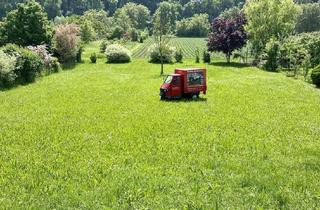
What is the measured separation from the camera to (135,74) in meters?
49.2

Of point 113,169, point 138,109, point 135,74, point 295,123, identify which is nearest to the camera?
point 113,169

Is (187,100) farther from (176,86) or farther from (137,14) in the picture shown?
(137,14)

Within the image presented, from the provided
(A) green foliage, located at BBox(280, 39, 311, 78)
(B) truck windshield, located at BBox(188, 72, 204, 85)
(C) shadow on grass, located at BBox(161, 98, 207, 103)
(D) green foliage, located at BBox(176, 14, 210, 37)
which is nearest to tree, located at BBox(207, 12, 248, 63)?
(A) green foliage, located at BBox(280, 39, 311, 78)

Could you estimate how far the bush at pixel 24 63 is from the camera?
41147mm

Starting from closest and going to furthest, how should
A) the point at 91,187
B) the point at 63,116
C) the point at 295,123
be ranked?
the point at 91,187
the point at 295,123
the point at 63,116

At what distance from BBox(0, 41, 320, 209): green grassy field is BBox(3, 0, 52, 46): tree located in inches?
1016

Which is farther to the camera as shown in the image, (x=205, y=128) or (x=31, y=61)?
(x=31, y=61)

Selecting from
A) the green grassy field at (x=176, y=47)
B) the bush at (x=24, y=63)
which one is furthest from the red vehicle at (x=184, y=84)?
the green grassy field at (x=176, y=47)

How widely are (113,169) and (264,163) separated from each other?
16.6 feet

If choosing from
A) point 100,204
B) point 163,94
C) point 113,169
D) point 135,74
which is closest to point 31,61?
point 135,74

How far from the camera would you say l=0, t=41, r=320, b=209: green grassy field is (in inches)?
479

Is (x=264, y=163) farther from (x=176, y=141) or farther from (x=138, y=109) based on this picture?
(x=138, y=109)

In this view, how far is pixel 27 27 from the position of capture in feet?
185

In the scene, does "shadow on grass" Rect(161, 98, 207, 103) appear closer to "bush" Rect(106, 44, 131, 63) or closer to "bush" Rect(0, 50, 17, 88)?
"bush" Rect(0, 50, 17, 88)
